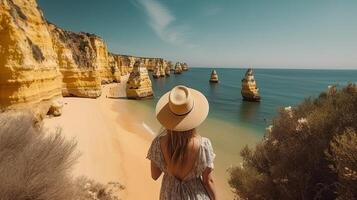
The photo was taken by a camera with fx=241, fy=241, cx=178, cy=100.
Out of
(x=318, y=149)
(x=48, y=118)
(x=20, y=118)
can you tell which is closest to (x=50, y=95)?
(x=48, y=118)

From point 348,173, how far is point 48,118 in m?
13.3

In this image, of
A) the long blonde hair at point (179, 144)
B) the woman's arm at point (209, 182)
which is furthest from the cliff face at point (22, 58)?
the woman's arm at point (209, 182)

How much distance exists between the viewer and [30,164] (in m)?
3.57

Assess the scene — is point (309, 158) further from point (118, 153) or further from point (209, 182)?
point (118, 153)

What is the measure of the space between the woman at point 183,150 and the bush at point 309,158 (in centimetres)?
160

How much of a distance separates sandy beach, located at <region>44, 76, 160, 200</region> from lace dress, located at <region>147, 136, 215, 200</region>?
450 centimetres

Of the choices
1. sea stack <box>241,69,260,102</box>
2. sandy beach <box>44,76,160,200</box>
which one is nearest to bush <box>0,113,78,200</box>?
sandy beach <box>44,76,160,200</box>

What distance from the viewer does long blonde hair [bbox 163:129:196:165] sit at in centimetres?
216

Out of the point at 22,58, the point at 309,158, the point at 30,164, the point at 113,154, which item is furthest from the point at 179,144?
the point at 22,58

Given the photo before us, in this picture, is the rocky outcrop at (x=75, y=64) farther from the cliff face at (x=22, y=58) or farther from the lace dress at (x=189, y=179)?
the lace dress at (x=189, y=179)

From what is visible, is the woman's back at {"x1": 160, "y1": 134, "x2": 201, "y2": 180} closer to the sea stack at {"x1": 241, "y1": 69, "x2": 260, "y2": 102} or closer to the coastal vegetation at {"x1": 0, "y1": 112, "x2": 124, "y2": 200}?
the coastal vegetation at {"x1": 0, "y1": 112, "x2": 124, "y2": 200}

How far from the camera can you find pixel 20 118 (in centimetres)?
494

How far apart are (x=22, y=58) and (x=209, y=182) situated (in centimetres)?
1038

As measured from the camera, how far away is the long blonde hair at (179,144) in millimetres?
2161
